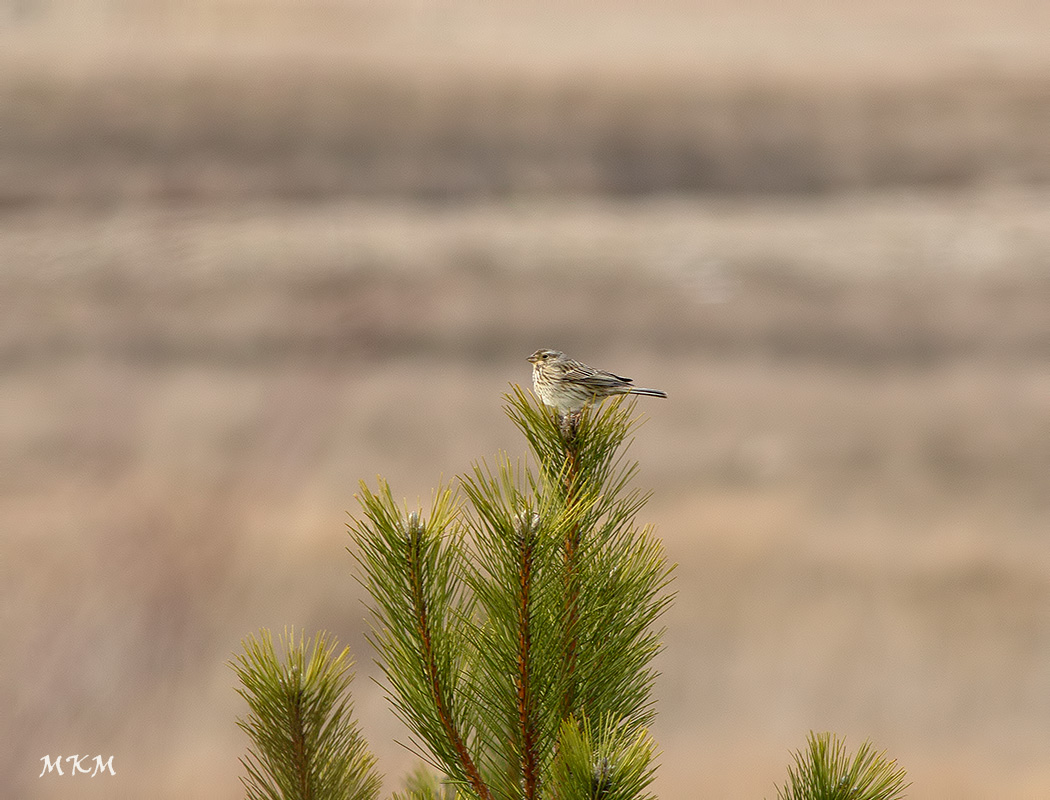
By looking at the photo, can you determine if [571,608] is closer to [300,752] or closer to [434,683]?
[434,683]

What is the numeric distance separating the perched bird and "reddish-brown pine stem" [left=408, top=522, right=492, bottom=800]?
80 centimetres

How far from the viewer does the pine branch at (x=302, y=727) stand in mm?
1959

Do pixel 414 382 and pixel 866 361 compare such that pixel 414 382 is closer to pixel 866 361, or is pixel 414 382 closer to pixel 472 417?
pixel 472 417

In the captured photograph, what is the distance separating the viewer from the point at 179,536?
1220 cm

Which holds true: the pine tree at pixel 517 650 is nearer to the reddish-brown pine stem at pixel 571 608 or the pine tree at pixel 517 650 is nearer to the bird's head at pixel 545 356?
the reddish-brown pine stem at pixel 571 608

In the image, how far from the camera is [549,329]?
1404 cm

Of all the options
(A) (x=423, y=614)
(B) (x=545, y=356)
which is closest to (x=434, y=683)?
(A) (x=423, y=614)

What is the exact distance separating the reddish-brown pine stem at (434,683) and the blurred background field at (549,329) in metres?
6.98

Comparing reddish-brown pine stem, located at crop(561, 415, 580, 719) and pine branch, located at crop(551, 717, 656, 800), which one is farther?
reddish-brown pine stem, located at crop(561, 415, 580, 719)

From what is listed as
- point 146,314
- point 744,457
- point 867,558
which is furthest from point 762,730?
point 146,314

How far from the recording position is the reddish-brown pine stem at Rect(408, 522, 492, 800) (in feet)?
5.83

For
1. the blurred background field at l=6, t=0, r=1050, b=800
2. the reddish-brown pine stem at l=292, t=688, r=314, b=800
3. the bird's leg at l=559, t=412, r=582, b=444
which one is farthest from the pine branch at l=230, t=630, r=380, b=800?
the blurred background field at l=6, t=0, r=1050, b=800

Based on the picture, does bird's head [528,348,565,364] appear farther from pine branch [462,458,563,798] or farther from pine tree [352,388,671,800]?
pine branch [462,458,563,798]

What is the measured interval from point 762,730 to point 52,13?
19.2 meters
